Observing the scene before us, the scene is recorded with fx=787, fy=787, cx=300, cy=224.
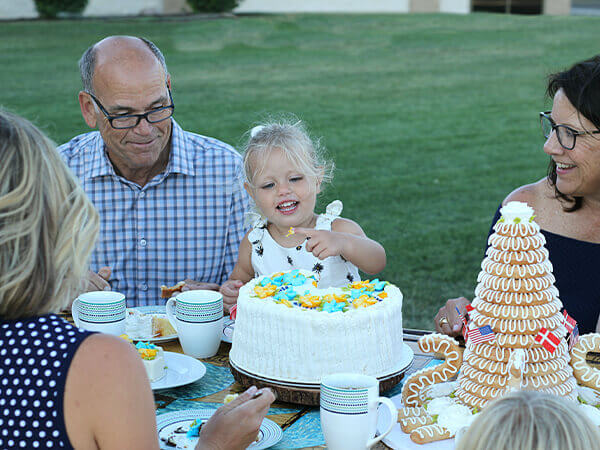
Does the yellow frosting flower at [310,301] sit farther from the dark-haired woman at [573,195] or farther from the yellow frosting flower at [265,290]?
the dark-haired woman at [573,195]

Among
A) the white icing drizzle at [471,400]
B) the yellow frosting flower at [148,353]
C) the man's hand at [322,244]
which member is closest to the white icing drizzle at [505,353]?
the white icing drizzle at [471,400]

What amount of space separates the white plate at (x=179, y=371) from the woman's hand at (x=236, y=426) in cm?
43

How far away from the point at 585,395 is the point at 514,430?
0.91 meters

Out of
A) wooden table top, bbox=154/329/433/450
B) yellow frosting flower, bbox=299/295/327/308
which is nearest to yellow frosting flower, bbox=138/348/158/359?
wooden table top, bbox=154/329/433/450

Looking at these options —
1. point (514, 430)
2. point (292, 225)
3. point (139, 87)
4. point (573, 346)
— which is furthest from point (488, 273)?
point (139, 87)

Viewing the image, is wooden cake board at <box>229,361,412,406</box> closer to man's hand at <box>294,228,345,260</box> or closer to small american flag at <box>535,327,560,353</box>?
small american flag at <box>535,327,560,353</box>

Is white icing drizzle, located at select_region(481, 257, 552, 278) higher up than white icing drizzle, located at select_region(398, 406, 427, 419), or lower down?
higher up

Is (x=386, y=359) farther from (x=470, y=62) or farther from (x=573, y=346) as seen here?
(x=470, y=62)

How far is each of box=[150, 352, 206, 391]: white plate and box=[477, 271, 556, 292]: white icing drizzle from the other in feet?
3.04

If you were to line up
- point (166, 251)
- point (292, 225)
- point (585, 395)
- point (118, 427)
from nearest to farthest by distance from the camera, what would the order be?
point (118, 427) → point (585, 395) → point (292, 225) → point (166, 251)

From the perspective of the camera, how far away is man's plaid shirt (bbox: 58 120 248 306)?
3.84m

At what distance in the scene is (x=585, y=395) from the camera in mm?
2135

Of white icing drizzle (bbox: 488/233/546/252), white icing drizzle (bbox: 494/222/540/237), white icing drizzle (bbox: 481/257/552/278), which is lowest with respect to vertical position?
white icing drizzle (bbox: 481/257/552/278)

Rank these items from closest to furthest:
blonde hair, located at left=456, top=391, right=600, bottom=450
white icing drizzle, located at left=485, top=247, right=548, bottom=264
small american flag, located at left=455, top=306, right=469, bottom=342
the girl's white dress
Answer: blonde hair, located at left=456, top=391, right=600, bottom=450 → white icing drizzle, located at left=485, top=247, right=548, bottom=264 → small american flag, located at left=455, top=306, right=469, bottom=342 → the girl's white dress
